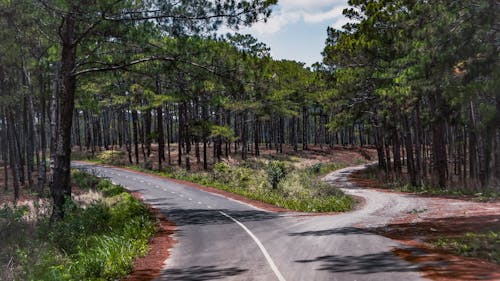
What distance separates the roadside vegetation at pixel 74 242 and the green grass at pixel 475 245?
8448 mm

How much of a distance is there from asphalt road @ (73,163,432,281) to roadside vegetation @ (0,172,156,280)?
1.30 meters

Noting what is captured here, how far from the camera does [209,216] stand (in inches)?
836

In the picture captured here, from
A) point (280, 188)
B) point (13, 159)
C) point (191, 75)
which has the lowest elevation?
point (280, 188)

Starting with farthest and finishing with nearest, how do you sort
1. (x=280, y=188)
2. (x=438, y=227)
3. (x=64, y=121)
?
(x=280, y=188) < (x=64, y=121) < (x=438, y=227)

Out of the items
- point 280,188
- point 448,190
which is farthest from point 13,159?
point 448,190

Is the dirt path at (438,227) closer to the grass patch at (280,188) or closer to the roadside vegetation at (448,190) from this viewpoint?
the roadside vegetation at (448,190)

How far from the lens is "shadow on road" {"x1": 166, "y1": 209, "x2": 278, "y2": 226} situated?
1973cm

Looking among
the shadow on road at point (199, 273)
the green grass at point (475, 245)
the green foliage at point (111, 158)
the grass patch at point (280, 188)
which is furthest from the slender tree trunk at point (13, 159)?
the green foliage at point (111, 158)

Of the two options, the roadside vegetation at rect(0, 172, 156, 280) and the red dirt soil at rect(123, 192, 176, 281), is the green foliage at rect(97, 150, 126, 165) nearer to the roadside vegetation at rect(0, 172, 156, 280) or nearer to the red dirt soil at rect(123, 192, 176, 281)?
the roadside vegetation at rect(0, 172, 156, 280)

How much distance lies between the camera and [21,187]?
36.4 meters

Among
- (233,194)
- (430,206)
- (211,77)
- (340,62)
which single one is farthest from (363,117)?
(211,77)

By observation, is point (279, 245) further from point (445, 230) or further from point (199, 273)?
point (445, 230)

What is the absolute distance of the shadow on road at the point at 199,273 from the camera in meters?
10.1

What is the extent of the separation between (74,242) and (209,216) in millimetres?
7473
